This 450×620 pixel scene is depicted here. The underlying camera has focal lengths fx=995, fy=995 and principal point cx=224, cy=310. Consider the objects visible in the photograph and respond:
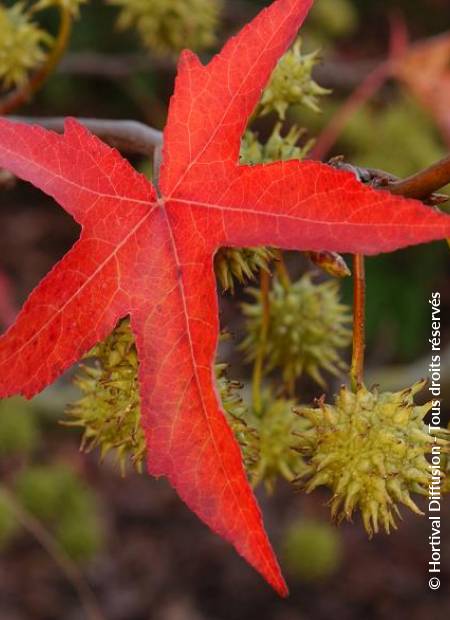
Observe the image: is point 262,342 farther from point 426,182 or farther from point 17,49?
point 17,49

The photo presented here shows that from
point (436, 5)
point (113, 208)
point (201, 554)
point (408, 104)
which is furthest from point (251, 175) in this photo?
point (436, 5)

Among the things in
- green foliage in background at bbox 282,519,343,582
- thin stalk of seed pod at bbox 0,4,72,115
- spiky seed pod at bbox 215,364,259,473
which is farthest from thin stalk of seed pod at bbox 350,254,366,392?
green foliage in background at bbox 282,519,343,582

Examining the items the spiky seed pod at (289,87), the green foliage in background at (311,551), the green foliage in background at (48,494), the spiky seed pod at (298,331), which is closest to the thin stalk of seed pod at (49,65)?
the spiky seed pod at (289,87)

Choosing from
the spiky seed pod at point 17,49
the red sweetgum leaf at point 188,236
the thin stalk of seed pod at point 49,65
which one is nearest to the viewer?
the red sweetgum leaf at point 188,236

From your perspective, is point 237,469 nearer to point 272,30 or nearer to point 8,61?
point 272,30

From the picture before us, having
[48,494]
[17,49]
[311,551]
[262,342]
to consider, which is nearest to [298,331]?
[262,342]

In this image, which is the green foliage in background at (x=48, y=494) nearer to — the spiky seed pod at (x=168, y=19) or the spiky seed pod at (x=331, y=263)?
the spiky seed pod at (x=168, y=19)
